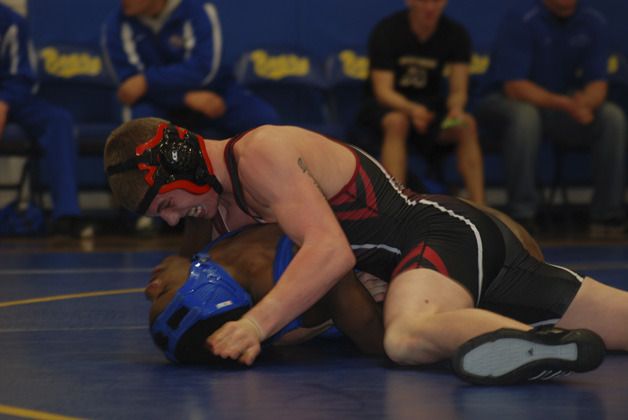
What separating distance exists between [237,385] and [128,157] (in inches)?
27.8

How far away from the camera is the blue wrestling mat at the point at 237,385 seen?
283cm

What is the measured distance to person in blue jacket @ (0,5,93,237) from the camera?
26.4 feet

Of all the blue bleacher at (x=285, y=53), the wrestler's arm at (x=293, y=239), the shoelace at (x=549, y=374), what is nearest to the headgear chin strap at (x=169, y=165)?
the wrestler's arm at (x=293, y=239)

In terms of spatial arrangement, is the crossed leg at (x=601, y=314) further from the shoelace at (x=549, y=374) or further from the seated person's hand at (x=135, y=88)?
the seated person's hand at (x=135, y=88)

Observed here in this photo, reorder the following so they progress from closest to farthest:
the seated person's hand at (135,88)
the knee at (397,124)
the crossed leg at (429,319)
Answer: the crossed leg at (429,319) → the knee at (397,124) → the seated person's hand at (135,88)

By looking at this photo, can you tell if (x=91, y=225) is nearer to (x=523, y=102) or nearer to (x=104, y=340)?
(x=523, y=102)

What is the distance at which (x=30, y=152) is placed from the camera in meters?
8.44

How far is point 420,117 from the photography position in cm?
797

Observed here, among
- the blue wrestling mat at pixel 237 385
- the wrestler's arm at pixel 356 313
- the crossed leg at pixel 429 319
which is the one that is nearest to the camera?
the blue wrestling mat at pixel 237 385

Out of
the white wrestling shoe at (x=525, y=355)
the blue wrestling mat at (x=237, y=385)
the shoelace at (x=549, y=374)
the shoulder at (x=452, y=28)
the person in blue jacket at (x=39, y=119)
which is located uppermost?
the white wrestling shoe at (x=525, y=355)

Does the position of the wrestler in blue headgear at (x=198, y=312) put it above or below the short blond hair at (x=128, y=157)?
below

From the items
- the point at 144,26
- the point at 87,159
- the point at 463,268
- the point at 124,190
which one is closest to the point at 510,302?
the point at 463,268

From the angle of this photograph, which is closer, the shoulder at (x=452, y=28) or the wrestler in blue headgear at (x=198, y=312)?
the wrestler in blue headgear at (x=198, y=312)

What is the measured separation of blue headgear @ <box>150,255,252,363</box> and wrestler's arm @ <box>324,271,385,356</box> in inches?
9.8
